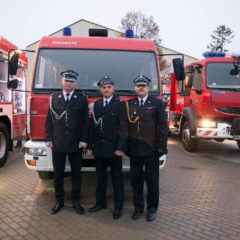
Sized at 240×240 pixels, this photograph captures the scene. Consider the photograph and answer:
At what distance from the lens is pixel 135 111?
462 cm

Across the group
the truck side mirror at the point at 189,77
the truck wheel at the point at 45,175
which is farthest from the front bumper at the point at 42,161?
the truck side mirror at the point at 189,77

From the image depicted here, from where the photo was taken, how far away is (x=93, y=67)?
5.62 meters

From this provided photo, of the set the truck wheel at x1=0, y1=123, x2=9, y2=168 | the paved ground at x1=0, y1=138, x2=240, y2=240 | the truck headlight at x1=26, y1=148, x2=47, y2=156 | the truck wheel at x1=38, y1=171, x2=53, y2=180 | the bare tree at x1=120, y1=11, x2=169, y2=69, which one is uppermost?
the bare tree at x1=120, y1=11, x2=169, y2=69

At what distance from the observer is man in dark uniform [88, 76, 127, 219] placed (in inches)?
184

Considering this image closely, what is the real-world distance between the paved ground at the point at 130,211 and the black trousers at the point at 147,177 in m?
0.22

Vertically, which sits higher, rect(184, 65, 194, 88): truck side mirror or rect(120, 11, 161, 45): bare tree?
rect(120, 11, 161, 45): bare tree

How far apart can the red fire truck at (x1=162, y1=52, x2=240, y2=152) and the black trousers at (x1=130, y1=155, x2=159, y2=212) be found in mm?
4356

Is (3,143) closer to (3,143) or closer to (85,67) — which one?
(3,143)

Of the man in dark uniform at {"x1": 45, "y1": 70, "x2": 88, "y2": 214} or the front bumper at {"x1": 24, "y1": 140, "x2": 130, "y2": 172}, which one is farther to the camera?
the front bumper at {"x1": 24, "y1": 140, "x2": 130, "y2": 172}

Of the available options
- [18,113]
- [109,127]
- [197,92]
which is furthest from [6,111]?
[197,92]

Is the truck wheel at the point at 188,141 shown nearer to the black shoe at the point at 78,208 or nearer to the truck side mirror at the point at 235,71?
the truck side mirror at the point at 235,71

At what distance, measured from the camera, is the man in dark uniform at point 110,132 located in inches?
184

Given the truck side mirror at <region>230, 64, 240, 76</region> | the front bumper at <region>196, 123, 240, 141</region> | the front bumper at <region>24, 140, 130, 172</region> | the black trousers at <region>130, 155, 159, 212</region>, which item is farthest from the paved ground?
the truck side mirror at <region>230, 64, 240, 76</region>

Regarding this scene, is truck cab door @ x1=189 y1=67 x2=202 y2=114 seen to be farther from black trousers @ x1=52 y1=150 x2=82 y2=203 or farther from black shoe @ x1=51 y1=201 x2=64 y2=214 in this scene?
black shoe @ x1=51 y1=201 x2=64 y2=214
